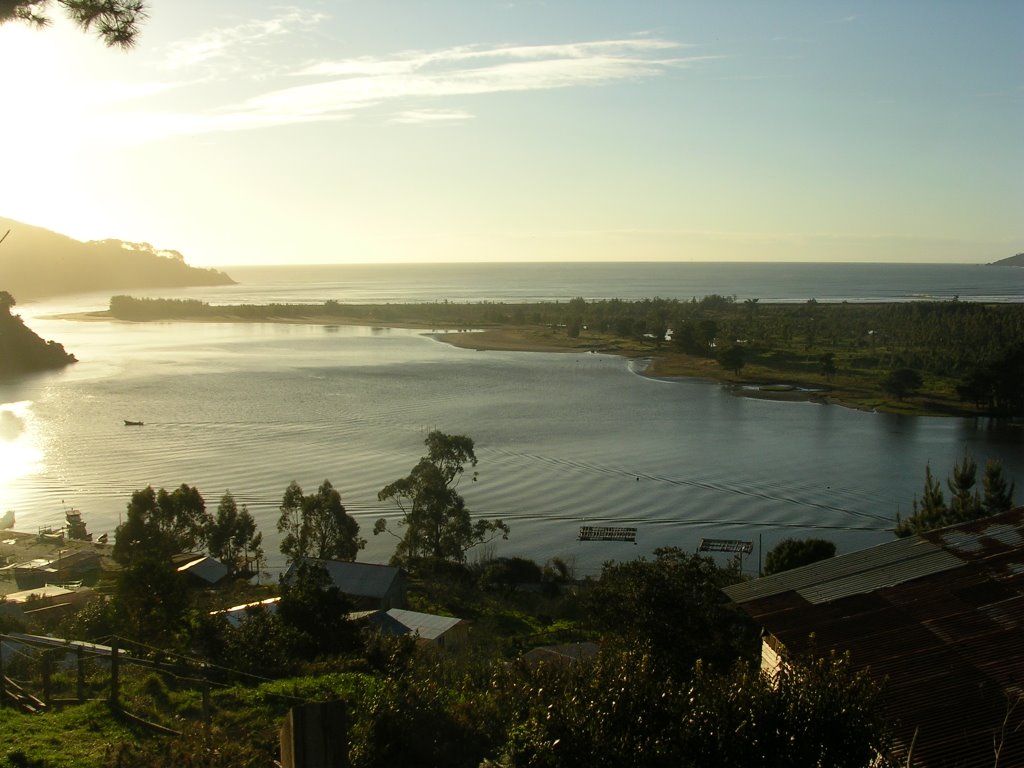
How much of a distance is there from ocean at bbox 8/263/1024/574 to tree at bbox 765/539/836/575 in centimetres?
274

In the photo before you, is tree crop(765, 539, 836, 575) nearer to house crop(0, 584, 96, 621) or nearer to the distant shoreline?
house crop(0, 584, 96, 621)

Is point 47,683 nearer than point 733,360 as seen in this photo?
Yes

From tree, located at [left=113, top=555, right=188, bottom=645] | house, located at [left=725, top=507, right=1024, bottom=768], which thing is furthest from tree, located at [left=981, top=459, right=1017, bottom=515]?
tree, located at [left=113, top=555, right=188, bottom=645]

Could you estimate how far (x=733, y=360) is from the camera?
37344 millimetres

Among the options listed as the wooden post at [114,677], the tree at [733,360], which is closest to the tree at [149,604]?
the wooden post at [114,677]

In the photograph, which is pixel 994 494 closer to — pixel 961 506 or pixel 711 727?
pixel 961 506

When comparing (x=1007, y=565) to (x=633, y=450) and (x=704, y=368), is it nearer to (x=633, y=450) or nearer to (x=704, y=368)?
(x=633, y=450)

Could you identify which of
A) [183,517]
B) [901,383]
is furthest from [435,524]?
[901,383]

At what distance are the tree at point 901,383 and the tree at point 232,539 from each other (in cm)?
2509

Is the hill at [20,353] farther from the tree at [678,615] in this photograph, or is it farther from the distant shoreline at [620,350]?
the tree at [678,615]

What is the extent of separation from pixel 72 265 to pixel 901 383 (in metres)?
49.6

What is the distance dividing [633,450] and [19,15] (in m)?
19.5

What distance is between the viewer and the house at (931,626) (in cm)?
382

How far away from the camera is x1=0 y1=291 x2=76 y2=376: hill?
127ft
